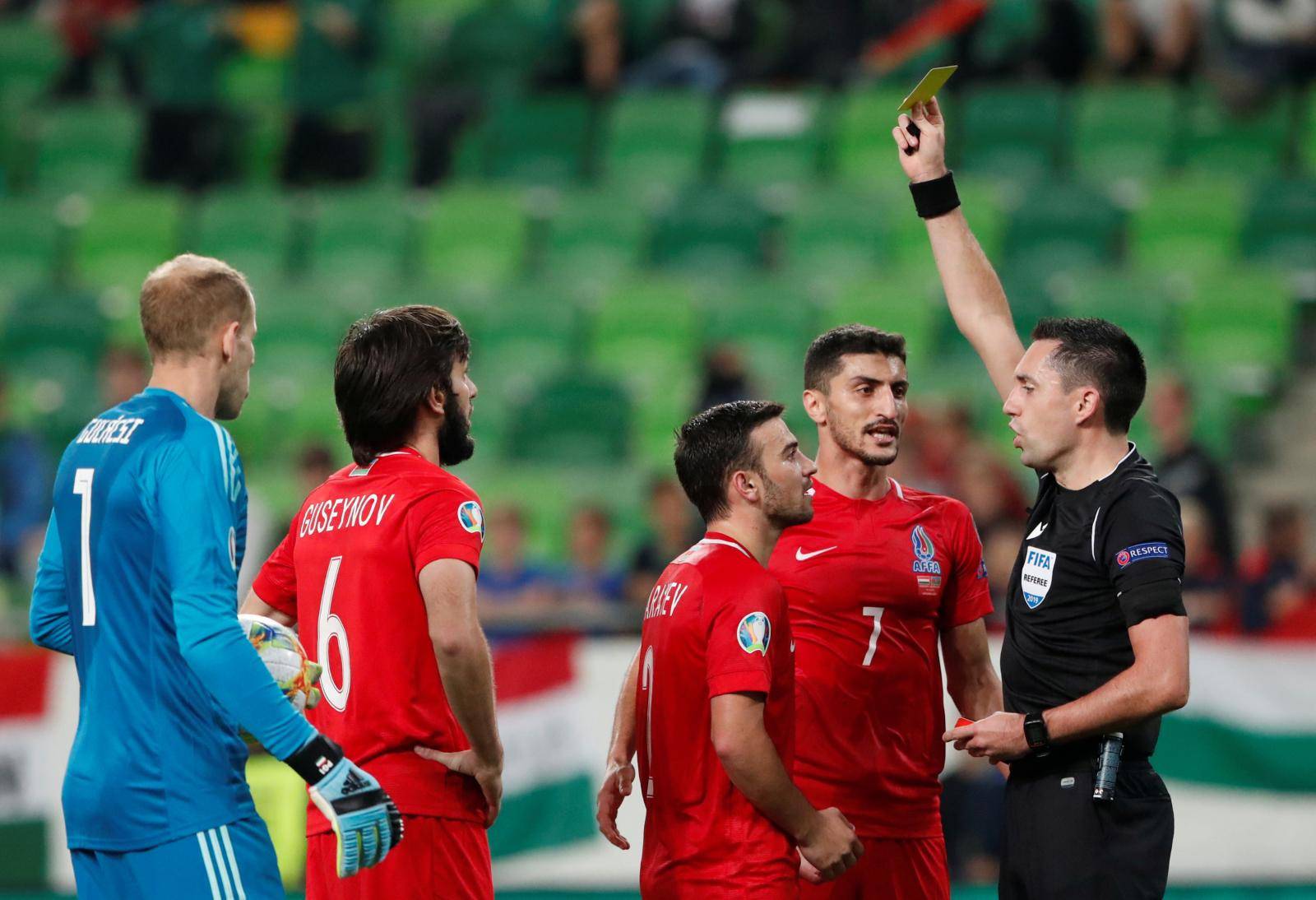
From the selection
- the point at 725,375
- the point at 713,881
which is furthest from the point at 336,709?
the point at 725,375

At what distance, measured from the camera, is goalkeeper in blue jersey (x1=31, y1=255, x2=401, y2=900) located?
11.4ft

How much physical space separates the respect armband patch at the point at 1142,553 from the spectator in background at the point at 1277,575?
3716 millimetres

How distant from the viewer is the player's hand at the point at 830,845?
3.96 metres

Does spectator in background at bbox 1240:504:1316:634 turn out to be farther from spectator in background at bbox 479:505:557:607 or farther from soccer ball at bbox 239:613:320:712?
soccer ball at bbox 239:613:320:712

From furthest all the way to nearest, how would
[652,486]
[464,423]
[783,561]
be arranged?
[652,486]
[783,561]
[464,423]

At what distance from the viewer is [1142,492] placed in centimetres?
406

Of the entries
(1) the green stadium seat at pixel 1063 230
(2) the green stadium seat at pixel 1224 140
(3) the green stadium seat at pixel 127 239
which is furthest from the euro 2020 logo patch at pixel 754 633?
(3) the green stadium seat at pixel 127 239

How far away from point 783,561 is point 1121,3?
8.80 m

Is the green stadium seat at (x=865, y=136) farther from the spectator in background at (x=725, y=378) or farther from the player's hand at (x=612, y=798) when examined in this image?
the player's hand at (x=612, y=798)

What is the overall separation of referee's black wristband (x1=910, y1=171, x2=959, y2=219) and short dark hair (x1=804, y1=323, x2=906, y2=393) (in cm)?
39

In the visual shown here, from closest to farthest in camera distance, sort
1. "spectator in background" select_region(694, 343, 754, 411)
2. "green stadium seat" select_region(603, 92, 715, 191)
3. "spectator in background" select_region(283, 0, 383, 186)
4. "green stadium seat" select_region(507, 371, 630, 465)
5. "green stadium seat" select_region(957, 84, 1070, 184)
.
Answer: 1. "spectator in background" select_region(694, 343, 754, 411)
2. "green stadium seat" select_region(507, 371, 630, 465)
3. "green stadium seat" select_region(957, 84, 1070, 184)
4. "green stadium seat" select_region(603, 92, 715, 191)
5. "spectator in background" select_region(283, 0, 383, 186)

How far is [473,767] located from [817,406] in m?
1.63

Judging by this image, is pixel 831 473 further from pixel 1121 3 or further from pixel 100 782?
pixel 1121 3

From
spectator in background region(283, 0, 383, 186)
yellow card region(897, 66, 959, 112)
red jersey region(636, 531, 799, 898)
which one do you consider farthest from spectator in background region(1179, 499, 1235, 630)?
spectator in background region(283, 0, 383, 186)
